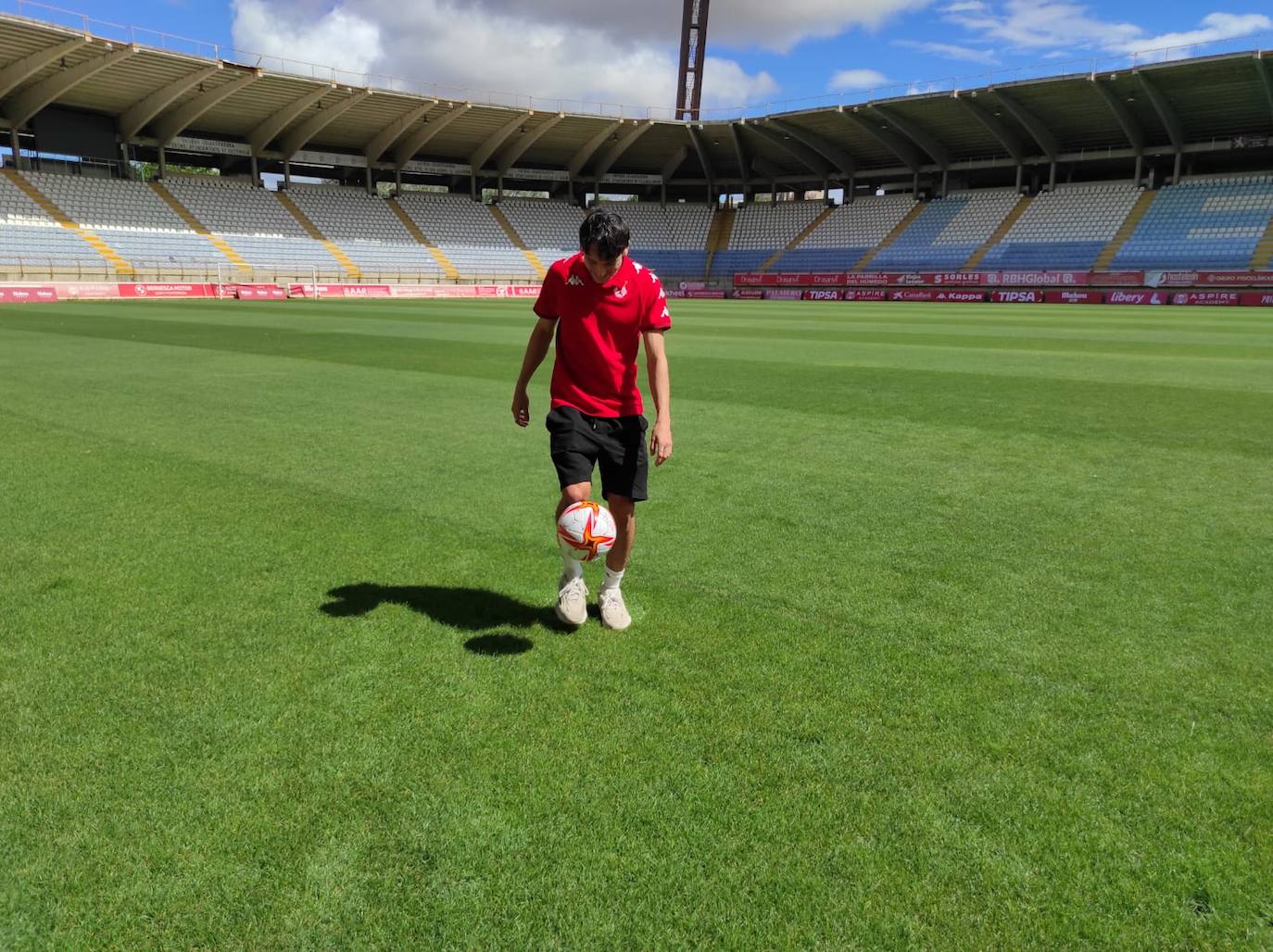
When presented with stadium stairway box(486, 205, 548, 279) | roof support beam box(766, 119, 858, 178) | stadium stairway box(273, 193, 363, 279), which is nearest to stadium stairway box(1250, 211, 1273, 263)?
roof support beam box(766, 119, 858, 178)

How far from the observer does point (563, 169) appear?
67750mm

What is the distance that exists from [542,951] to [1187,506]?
19.7 ft

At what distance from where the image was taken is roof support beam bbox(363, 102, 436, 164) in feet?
172

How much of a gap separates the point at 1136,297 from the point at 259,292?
4635 centimetres

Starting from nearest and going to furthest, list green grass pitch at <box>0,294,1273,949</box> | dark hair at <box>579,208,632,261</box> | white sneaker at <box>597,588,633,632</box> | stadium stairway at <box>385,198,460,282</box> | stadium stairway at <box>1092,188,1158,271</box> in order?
green grass pitch at <box>0,294,1273,949</box>
dark hair at <box>579,208,632,261</box>
white sneaker at <box>597,588,633,632</box>
stadium stairway at <box>1092,188,1158,271</box>
stadium stairway at <box>385,198,460,282</box>

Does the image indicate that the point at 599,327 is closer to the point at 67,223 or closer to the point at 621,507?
the point at 621,507

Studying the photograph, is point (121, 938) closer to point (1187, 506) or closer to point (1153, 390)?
point (1187, 506)

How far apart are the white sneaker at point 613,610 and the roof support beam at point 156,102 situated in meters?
49.3

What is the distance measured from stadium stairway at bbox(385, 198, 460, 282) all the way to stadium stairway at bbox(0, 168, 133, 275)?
19.5 metres

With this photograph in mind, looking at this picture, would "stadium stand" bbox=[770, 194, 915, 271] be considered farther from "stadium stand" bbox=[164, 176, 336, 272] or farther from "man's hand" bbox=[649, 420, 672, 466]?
"man's hand" bbox=[649, 420, 672, 466]

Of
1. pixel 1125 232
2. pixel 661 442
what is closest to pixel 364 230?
pixel 1125 232

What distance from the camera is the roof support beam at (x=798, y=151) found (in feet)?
194

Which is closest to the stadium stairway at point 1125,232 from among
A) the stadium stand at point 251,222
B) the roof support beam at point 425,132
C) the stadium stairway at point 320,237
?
the roof support beam at point 425,132

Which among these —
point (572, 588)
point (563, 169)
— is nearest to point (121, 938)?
point (572, 588)
